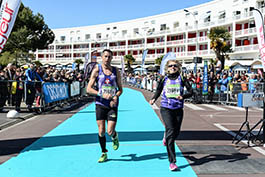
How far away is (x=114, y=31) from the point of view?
8562 cm

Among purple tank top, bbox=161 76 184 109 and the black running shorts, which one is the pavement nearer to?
the black running shorts

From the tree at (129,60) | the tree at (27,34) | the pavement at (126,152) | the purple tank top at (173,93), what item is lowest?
the pavement at (126,152)

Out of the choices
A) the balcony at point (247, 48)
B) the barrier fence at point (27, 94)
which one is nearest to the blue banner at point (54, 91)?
the barrier fence at point (27, 94)

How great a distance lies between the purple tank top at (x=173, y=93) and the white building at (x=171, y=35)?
35795 mm

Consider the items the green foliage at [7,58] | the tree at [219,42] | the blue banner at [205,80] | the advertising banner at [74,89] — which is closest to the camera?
the advertising banner at [74,89]

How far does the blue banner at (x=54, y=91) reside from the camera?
1217 cm

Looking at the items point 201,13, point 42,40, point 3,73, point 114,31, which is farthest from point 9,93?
point 114,31

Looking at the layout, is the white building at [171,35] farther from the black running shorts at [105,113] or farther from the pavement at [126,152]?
the black running shorts at [105,113]

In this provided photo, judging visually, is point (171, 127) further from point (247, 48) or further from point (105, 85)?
point (247, 48)

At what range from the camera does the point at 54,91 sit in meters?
13.1

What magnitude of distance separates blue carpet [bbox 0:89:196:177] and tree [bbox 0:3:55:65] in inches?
1485

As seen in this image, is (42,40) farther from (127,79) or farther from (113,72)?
(113,72)

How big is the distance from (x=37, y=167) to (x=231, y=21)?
50.2 meters

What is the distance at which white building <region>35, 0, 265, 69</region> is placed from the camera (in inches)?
1891
